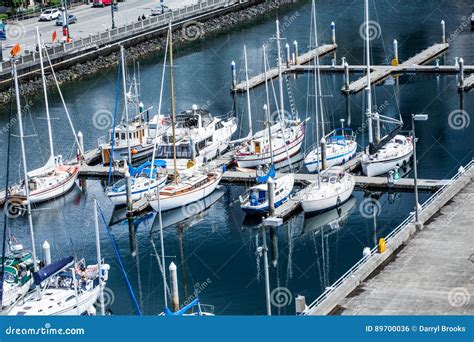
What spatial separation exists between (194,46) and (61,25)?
12.6 meters

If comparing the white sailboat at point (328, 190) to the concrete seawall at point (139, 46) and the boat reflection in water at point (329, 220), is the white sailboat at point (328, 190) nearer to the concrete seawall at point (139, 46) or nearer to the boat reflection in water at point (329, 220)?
the boat reflection in water at point (329, 220)

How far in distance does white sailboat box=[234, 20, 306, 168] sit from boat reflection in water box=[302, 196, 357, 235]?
21.3 ft

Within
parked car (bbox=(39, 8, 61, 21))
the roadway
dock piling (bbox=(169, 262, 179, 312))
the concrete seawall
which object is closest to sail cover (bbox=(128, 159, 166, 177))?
dock piling (bbox=(169, 262, 179, 312))

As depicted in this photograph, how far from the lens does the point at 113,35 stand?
380 ft

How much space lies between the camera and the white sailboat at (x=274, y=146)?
250 ft

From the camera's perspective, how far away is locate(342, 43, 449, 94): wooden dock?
95.7 metres

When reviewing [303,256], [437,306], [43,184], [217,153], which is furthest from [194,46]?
[437,306]

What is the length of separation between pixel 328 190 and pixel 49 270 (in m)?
19.7

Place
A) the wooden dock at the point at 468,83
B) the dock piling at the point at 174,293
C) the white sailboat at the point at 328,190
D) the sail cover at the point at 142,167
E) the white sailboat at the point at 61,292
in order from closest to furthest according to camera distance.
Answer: the dock piling at the point at 174,293
the white sailboat at the point at 61,292
the white sailboat at the point at 328,190
the sail cover at the point at 142,167
the wooden dock at the point at 468,83

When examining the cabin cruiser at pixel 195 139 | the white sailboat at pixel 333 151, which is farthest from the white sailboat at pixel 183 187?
the white sailboat at pixel 333 151

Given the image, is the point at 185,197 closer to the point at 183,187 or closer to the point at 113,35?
the point at 183,187

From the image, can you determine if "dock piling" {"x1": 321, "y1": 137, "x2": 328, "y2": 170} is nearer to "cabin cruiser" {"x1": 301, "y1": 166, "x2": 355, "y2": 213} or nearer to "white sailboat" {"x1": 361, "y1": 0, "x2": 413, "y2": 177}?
"white sailboat" {"x1": 361, "y1": 0, "x2": 413, "y2": 177}

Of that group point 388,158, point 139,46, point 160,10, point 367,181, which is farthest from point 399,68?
point 367,181

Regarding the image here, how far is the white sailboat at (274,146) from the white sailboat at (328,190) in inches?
196
